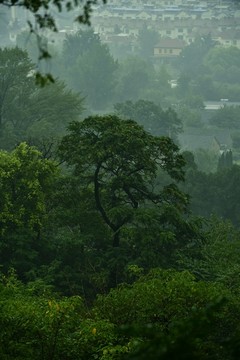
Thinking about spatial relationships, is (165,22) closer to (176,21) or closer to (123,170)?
(176,21)

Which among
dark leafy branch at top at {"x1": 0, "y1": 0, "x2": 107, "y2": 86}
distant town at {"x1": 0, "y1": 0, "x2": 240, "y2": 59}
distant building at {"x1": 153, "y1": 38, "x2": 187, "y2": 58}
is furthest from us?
distant town at {"x1": 0, "y1": 0, "x2": 240, "y2": 59}

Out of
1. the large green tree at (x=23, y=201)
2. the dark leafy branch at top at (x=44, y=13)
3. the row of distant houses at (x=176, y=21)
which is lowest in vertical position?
the row of distant houses at (x=176, y=21)

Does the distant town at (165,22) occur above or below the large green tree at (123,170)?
below

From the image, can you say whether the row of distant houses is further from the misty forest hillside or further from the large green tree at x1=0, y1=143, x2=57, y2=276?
the large green tree at x1=0, y1=143, x2=57, y2=276

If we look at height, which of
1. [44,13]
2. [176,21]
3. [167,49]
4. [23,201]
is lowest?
[176,21]

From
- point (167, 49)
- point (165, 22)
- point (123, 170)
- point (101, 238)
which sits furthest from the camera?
point (165, 22)

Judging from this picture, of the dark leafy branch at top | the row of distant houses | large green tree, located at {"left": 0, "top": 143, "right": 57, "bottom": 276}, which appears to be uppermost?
the dark leafy branch at top

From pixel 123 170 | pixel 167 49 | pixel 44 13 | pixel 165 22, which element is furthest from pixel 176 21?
pixel 44 13

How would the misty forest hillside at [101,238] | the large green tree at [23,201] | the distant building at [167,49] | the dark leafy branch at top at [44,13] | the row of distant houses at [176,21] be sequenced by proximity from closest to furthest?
the dark leafy branch at top at [44,13] → the misty forest hillside at [101,238] → the large green tree at [23,201] → the distant building at [167,49] → the row of distant houses at [176,21]

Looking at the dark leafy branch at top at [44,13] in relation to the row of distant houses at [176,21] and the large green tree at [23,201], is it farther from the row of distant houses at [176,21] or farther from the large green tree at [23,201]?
the row of distant houses at [176,21]

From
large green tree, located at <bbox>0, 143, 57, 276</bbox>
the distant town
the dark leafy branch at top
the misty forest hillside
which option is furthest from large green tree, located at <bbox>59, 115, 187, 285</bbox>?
the distant town

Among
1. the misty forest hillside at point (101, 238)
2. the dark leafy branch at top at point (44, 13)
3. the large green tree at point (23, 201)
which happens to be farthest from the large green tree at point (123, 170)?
the dark leafy branch at top at point (44, 13)

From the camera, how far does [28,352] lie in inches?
338

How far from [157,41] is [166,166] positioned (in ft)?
267
